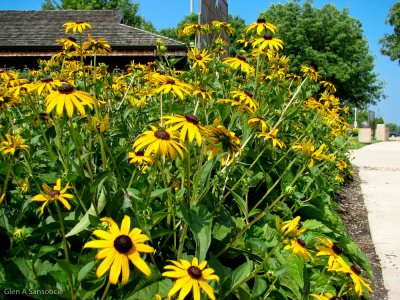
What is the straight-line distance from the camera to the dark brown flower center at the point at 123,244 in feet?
3.53

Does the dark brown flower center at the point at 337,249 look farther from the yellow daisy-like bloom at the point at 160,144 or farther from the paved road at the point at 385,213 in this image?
the paved road at the point at 385,213

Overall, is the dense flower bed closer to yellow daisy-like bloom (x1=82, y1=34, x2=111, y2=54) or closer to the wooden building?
yellow daisy-like bloom (x1=82, y1=34, x2=111, y2=54)

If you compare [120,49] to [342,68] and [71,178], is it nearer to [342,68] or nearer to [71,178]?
[71,178]

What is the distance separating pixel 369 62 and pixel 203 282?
107ft

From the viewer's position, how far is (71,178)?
5.57 ft

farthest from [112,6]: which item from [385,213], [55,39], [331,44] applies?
[385,213]

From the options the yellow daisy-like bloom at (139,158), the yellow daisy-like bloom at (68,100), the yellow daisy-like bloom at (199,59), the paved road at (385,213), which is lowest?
the paved road at (385,213)

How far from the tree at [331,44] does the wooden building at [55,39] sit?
55.7 feet

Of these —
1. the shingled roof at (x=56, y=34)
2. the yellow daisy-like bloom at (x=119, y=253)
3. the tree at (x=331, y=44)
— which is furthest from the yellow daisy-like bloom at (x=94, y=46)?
the tree at (x=331, y=44)

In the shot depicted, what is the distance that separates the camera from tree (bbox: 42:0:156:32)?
115ft

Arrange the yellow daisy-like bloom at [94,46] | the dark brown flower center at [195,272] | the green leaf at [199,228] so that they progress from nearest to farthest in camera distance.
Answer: the dark brown flower center at [195,272] < the green leaf at [199,228] < the yellow daisy-like bloom at [94,46]

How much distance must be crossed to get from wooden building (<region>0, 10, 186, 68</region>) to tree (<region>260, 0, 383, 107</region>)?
1697cm

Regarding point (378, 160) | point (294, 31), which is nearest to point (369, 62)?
point (294, 31)

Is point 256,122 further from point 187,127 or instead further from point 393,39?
point 393,39
